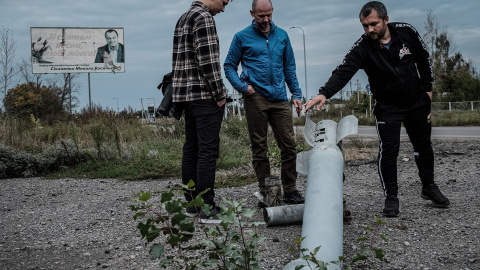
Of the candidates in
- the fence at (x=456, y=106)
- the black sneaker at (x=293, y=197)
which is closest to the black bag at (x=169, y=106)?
the black sneaker at (x=293, y=197)

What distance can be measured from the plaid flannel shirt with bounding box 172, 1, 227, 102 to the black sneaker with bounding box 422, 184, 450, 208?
2211 mm

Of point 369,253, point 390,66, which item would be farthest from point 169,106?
point 369,253

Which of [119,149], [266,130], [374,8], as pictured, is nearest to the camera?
[374,8]

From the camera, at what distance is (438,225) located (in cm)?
456

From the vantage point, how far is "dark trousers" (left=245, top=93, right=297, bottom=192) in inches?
202

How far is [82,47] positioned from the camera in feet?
121

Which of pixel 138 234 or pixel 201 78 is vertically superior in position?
pixel 201 78

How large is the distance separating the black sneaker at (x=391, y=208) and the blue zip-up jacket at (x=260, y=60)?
4.16ft

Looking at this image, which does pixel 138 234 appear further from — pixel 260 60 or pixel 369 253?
pixel 369 253

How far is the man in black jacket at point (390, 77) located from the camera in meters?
4.74

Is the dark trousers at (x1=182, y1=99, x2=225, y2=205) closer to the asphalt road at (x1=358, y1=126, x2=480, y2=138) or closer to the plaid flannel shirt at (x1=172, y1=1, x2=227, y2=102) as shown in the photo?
the plaid flannel shirt at (x1=172, y1=1, x2=227, y2=102)

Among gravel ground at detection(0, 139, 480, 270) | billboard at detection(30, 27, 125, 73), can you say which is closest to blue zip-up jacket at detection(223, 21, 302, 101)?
gravel ground at detection(0, 139, 480, 270)

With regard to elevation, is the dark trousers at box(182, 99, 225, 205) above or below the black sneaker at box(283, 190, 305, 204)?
above

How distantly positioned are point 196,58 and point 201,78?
0.18 m
